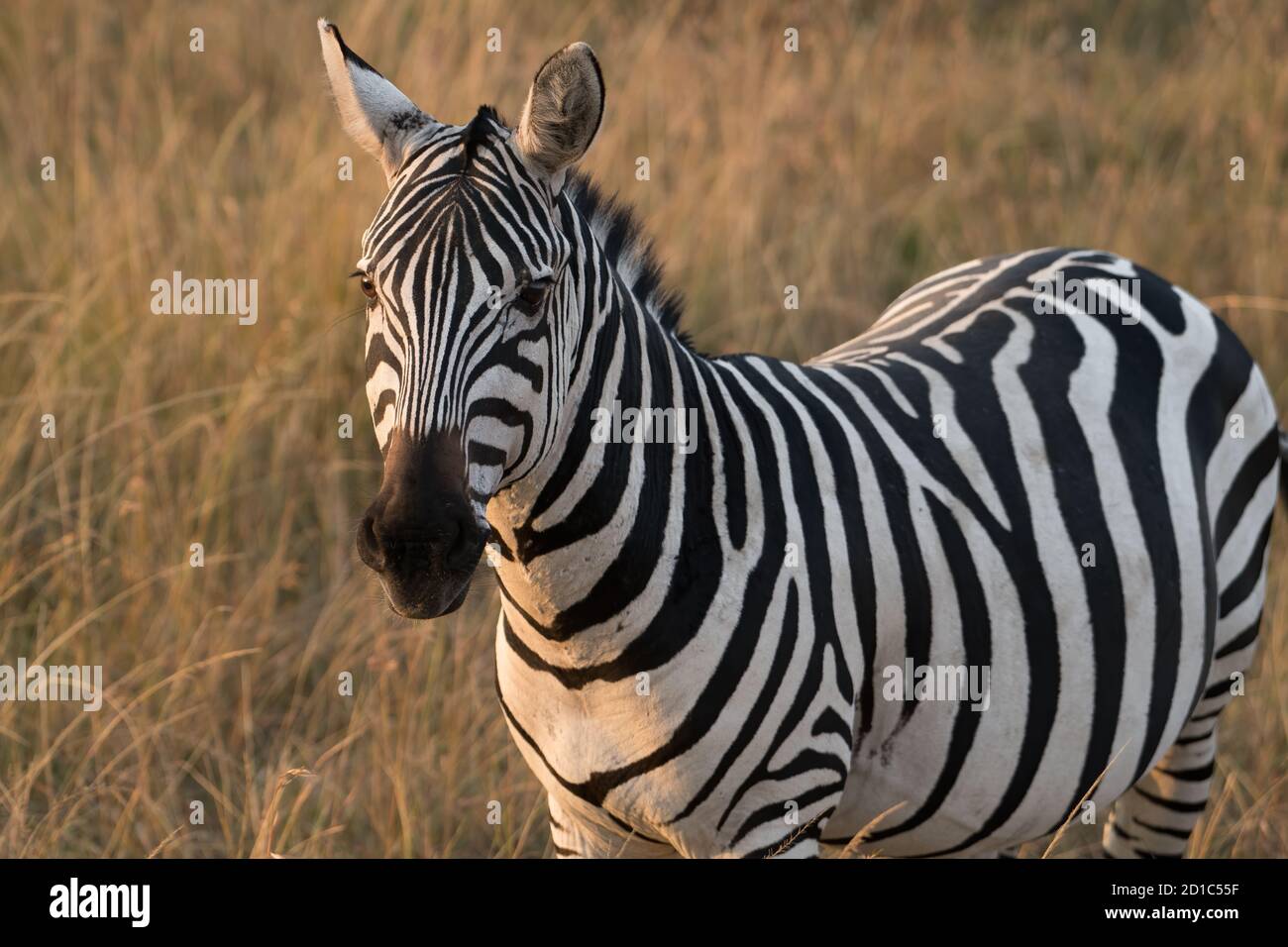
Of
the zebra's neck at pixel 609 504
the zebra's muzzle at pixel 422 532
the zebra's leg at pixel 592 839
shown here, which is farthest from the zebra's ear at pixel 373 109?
the zebra's leg at pixel 592 839

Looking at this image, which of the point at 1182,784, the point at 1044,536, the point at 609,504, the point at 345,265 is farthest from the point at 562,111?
the point at 345,265

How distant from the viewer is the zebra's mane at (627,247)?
3053 millimetres

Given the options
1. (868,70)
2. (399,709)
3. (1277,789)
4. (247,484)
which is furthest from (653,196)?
(1277,789)

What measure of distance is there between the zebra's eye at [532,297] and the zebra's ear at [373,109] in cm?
46

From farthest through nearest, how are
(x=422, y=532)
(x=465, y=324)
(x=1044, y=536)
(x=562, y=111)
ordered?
(x=1044, y=536)
(x=562, y=111)
(x=465, y=324)
(x=422, y=532)

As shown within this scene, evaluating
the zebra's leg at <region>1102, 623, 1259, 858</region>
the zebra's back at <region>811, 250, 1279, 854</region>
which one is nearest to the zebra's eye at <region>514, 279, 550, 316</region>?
the zebra's back at <region>811, 250, 1279, 854</region>

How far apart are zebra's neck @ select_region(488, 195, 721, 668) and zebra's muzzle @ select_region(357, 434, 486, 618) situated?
14.0 inches

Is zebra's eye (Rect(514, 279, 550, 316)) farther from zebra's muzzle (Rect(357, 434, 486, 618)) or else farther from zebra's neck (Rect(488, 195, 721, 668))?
zebra's muzzle (Rect(357, 434, 486, 618))

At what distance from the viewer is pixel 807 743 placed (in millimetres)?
2936

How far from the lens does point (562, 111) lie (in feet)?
8.69

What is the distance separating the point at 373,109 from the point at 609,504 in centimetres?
87

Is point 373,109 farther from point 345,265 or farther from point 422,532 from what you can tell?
point 345,265

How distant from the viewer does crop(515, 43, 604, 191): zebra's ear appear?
103 inches

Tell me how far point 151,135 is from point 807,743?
5648 mm
